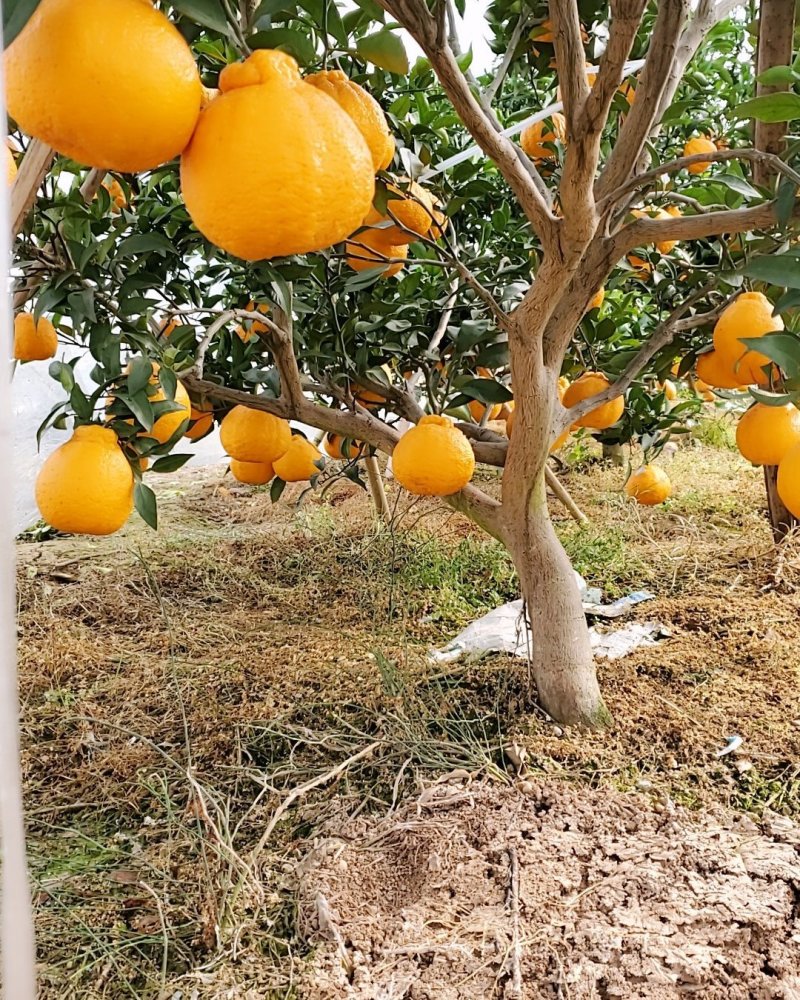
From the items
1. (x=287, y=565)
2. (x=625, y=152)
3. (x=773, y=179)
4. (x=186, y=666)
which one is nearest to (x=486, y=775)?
(x=186, y=666)

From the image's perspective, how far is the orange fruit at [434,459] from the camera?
1475mm

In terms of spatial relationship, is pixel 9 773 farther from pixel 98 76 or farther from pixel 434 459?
pixel 434 459

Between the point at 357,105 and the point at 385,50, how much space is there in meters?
0.18

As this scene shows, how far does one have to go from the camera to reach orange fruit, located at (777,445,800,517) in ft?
3.45

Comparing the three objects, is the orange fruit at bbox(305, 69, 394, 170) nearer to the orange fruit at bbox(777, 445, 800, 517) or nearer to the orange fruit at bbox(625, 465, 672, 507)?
the orange fruit at bbox(777, 445, 800, 517)

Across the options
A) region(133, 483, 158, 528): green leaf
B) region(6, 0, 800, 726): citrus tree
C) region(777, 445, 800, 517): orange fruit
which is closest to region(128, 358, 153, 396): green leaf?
region(6, 0, 800, 726): citrus tree

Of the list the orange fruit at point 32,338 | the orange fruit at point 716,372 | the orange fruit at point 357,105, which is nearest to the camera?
the orange fruit at point 357,105

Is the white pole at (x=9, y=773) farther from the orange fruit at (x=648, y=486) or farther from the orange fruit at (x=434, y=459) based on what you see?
the orange fruit at (x=648, y=486)

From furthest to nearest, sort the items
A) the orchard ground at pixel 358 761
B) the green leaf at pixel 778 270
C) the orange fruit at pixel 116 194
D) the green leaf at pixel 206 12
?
the orange fruit at pixel 116 194, the orchard ground at pixel 358 761, the green leaf at pixel 778 270, the green leaf at pixel 206 12

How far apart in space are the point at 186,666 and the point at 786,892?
4.53 feet

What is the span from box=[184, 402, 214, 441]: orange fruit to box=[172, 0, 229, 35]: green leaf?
3.73 ft

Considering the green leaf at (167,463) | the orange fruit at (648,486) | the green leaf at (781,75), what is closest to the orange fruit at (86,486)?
the green leaf at (167,463)

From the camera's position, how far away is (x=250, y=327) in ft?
5.54

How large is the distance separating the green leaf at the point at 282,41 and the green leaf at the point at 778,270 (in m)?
0.61
